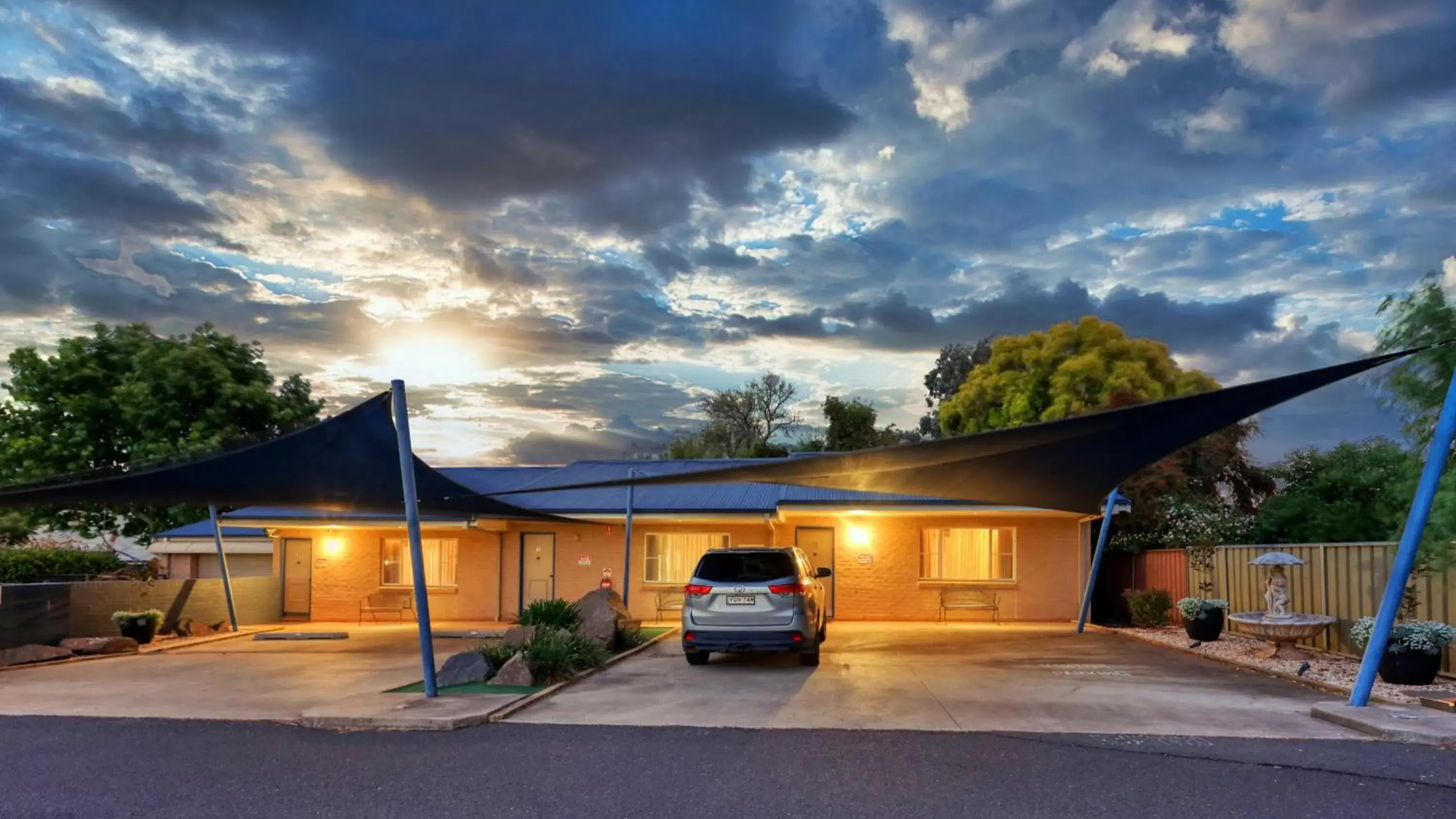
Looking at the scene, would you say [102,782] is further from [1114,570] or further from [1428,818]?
[1114,570]

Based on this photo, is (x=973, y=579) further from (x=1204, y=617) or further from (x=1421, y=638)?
(x=1421, y=638)

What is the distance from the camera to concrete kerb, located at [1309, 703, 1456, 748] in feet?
25.2

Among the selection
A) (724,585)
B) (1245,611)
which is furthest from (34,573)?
(1245,611)

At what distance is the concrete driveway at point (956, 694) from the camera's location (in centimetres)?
858

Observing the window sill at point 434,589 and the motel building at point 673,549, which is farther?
the window sill at point 434,589

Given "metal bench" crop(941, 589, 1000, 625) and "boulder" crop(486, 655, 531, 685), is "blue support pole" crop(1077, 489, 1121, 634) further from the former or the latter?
"boulder" crop(486, 655, 531, 685)

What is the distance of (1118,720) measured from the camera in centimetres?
864

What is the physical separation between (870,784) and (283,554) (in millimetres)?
19353

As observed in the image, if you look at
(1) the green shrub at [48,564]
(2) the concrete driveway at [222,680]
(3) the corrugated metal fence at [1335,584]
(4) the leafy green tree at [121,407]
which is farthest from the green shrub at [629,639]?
(4) the leafy green tree at [121,407]

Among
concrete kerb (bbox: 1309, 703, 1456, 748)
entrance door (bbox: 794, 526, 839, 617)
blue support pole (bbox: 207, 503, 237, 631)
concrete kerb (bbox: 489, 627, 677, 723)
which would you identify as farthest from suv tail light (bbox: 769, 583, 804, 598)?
blue support pole (bbox: 207, 503, 237, 631)

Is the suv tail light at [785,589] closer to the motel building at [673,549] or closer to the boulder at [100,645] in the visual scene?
the motel building at [673,549]

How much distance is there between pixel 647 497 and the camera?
839 inches

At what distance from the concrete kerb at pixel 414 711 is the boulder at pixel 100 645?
735 centimetres

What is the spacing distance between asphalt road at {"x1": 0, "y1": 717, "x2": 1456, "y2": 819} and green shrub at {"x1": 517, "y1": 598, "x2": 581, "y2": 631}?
543 cm
